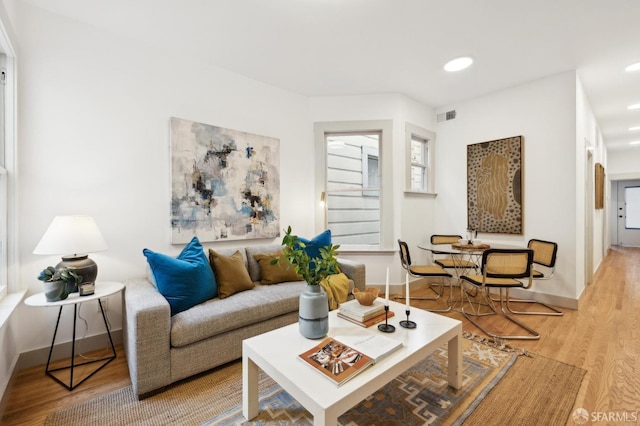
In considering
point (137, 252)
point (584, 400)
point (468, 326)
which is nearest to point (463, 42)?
point (468, 326)

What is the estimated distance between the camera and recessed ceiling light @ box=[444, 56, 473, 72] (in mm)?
3006

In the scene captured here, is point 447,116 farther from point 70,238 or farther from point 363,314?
point 70,238

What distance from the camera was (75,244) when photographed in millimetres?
1931

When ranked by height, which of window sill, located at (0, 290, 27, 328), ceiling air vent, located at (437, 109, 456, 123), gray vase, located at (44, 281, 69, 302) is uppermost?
ceiling air vent, located at (437, 109, 456, 123)

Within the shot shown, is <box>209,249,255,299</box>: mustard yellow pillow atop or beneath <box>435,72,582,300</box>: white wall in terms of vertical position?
beneath

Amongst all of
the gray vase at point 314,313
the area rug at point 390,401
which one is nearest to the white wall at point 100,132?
the area rug at point 390,401

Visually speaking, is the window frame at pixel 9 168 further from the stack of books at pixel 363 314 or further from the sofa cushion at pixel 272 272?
the stack of books at pixel 363 314

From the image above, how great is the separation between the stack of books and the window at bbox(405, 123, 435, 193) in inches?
101

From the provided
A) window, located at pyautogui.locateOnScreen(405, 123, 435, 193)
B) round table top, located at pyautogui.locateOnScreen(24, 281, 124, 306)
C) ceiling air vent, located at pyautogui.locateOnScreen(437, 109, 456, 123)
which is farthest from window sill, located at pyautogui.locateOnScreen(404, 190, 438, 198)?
round table top, located at pyautogui.locateOnScreen(24, 281, 124, 306)

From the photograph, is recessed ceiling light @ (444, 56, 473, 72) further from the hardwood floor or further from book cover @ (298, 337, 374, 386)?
book cover @ (298, 337, 374, 386)

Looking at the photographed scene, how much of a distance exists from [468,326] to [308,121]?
3116 millimetres

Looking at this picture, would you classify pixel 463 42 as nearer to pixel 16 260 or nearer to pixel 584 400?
pixel 584 400

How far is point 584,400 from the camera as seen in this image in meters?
1.71

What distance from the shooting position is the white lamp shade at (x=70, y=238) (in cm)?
189
